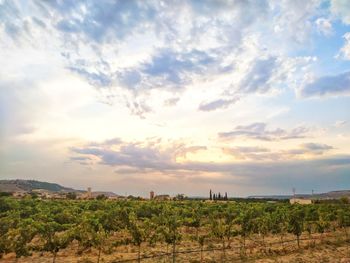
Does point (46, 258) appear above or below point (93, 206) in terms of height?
below

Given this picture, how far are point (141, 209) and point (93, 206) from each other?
14470 millimetres

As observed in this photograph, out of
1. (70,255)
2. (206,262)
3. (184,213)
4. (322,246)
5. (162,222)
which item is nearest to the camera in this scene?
(206,262)

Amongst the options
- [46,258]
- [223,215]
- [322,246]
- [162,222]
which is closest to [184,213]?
[223,215]

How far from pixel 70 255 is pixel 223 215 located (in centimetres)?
3772

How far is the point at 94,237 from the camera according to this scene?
1231 inches

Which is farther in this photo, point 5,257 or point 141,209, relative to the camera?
point 141,209

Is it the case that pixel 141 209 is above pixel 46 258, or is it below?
above

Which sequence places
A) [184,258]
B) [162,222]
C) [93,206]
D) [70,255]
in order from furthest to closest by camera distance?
[93,206] < [162,222] < [70,255] < [184,258]

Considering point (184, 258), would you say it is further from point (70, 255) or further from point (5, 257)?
point (5, 257)

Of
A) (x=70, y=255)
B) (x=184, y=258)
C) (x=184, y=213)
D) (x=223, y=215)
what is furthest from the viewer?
(x=223, y=215)

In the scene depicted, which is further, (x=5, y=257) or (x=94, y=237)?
(x=5, y=257)

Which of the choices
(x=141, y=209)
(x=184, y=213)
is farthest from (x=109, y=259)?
(x=141, y=209)

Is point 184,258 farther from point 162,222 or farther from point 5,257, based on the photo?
point 5,257

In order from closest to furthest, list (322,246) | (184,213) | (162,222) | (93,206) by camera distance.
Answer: (322,246) → (162,222) → (184,213) → (93,206)
